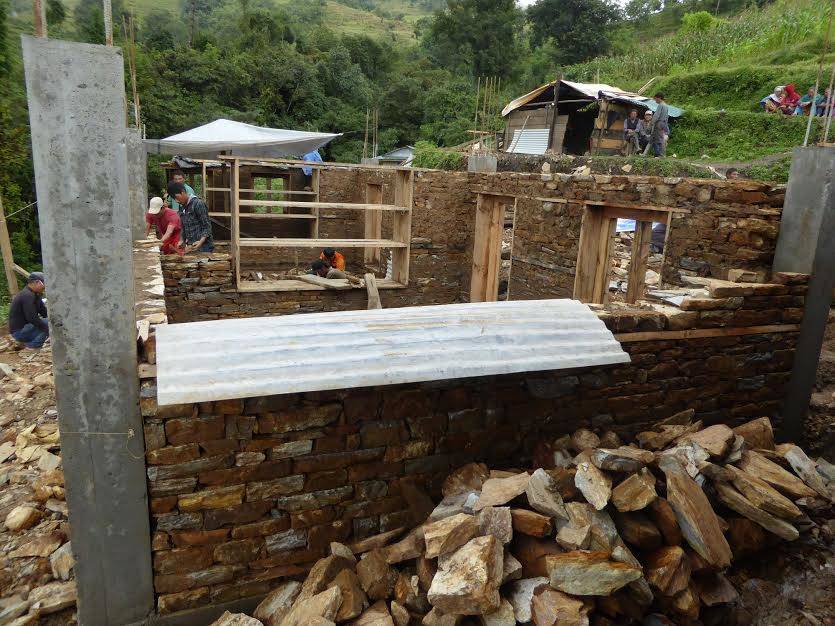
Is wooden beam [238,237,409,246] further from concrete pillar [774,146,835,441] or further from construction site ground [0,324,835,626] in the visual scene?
concrete pillar [774,146,835,441]

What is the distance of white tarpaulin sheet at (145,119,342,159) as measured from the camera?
9.98 metres

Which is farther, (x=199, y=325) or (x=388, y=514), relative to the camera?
(x=388, y=514)

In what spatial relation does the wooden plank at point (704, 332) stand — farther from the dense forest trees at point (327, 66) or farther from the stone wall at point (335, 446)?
the dense forest trees at point (327, 66)

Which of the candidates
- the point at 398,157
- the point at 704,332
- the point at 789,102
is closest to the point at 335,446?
the point at 704,332

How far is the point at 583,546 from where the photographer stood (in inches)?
104

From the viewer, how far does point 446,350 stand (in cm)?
319

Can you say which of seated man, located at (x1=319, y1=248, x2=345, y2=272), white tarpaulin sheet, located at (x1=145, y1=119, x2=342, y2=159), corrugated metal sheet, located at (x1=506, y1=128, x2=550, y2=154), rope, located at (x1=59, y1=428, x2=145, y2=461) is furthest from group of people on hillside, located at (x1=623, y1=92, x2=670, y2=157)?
rope, located at (x1=59, y1=428, x2=145, y2=461)

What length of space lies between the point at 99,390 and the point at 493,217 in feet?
25.6

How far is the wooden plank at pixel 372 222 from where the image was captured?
39.9ft

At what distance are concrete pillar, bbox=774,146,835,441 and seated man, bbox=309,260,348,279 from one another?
5909 millimetres

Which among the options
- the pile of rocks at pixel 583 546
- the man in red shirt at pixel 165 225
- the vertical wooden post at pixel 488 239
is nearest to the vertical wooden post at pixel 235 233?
the man in red shirt at pixel 165 225

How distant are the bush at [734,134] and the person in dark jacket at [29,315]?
13948 mm

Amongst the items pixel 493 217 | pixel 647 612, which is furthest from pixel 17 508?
pixel 493 217

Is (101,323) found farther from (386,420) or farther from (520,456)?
(520,456)
